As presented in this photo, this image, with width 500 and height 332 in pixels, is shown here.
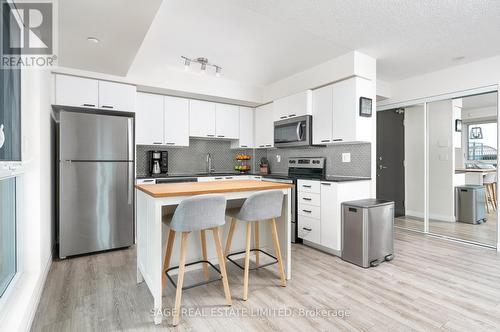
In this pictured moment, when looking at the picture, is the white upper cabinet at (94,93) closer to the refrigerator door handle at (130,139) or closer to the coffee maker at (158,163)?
the refrigerator door handle at (130,139)

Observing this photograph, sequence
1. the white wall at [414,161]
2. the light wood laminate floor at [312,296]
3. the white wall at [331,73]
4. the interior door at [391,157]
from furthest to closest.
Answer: the interior door at [391,157] → the white wall at [414,161] → the white wall at [331,73] → the light wood laminate floor at [312,296]

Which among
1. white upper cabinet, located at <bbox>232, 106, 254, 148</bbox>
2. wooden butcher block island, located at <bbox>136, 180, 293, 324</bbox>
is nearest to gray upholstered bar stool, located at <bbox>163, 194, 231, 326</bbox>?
wooden butcher block island, located at <bbox>136, 180, 293, 324</bbox>

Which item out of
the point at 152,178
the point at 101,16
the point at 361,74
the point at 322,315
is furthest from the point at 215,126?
the point at 322,315

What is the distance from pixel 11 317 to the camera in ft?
5.29

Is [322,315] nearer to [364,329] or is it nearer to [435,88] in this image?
[364,329]

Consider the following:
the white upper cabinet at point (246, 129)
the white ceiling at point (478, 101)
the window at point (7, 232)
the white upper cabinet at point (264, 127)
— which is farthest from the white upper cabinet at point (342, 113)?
the window at point (7, 232)

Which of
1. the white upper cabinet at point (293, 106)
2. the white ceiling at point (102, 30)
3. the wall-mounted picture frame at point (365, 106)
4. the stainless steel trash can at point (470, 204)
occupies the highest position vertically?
the white ceiling at point (102, 30)

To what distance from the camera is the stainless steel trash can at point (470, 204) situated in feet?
14.5

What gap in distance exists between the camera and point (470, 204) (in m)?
4.45

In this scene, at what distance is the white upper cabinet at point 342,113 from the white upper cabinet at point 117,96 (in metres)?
2.59

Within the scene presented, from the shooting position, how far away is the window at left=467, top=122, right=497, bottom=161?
4.10 meters

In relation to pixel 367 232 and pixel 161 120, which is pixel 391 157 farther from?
pixel 161 120

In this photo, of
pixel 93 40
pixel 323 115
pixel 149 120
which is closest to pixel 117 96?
pixel 149 120

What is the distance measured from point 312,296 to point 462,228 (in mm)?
3517
